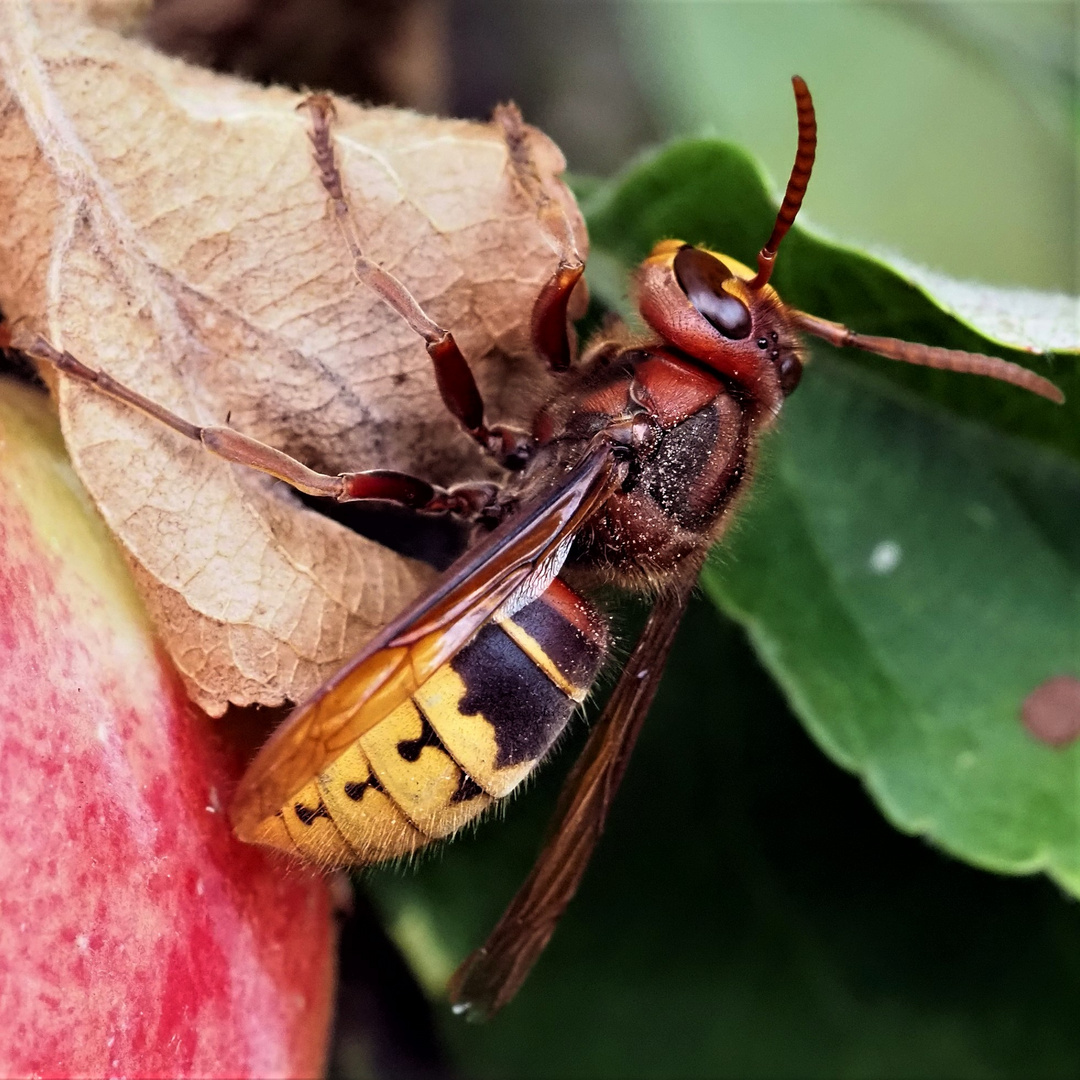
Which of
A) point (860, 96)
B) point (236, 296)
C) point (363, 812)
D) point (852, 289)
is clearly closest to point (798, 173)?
point (852, 289)

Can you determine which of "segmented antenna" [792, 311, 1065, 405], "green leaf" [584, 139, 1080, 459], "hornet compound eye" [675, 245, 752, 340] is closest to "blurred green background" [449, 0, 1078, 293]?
"green leaf" [584, 139, 1080, 459]

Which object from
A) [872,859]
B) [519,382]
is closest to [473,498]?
[519,382]

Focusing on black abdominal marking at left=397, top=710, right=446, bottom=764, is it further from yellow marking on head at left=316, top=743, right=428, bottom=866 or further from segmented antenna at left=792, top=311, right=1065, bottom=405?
segmented antenna at left=792, top=311, right=1065, bottom=405

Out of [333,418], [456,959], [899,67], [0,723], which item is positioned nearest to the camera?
[0,723]

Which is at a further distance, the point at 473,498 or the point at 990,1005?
the point at 990,1005

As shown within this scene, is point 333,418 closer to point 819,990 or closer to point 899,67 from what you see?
point 819,990

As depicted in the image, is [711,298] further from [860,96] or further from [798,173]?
[860,96]

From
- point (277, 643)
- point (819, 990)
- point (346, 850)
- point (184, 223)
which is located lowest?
point (819, 990)
